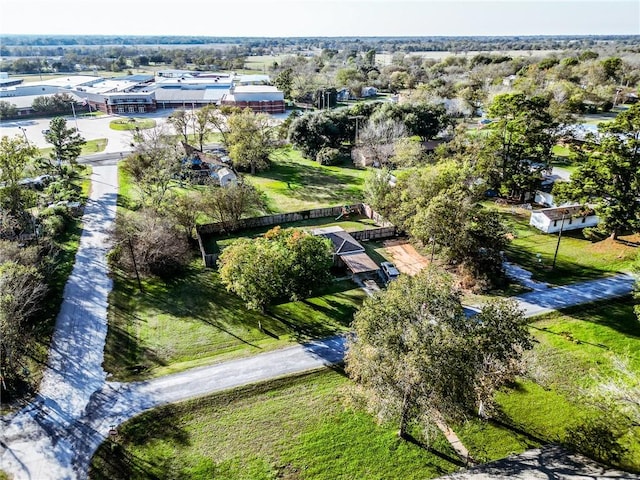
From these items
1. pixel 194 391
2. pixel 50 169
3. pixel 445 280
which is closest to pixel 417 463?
pixel 445 280

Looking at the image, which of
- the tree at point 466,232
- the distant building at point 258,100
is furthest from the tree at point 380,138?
the distant building at point 258,100

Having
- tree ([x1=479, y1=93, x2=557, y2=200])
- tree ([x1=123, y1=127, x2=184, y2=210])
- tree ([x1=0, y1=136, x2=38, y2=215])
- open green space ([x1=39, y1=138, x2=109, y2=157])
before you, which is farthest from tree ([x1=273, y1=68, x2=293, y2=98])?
tree ([x1=0, y1=136, x2=38, y2=215])

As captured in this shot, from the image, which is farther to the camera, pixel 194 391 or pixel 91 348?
pixel 91 348

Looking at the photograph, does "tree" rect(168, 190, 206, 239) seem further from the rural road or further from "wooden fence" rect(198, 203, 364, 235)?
the rural road

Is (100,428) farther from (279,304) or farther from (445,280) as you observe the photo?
(445,280)

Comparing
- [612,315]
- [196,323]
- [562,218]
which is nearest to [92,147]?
[196,323]

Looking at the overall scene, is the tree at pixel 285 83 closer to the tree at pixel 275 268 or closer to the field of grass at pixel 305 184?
the field of grass at pixel 305 184
